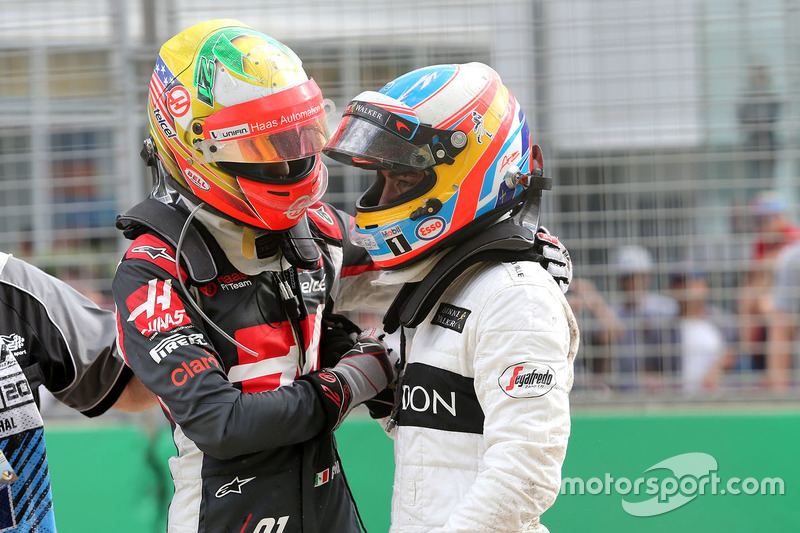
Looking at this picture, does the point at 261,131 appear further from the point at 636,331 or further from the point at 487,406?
the point at 636,331

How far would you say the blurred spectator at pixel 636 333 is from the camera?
3.70 m

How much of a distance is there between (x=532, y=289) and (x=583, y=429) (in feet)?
5.50

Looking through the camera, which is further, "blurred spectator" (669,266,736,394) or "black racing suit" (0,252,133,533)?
"blurred spectator" (669,266,736,394)

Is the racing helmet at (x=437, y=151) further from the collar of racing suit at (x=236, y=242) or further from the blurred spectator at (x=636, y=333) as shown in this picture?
the blurred spectator at (x=636, y=333)

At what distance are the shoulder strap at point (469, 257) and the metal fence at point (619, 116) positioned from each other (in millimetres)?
1524

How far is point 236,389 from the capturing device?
2148mm

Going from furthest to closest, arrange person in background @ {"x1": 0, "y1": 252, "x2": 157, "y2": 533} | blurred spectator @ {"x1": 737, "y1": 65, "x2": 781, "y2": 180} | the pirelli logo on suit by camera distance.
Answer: blurred spectator @ {"x1": 737, "y1": 65, "x2": 781, "y2": 180}, person in background @ {"x1": 0, "y1": 252, "x2": 157, "y2": 533}, the pirelli logo on suit

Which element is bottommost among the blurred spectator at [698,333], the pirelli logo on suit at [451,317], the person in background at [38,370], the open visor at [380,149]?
the blurred spectator at [698,333]

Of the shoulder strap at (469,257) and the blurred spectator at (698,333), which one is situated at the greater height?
the shoulder strap at (469,257)

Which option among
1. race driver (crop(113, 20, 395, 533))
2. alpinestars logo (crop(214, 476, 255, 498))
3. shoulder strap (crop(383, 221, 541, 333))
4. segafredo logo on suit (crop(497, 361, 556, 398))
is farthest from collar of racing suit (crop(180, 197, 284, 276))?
segafredo logo on suit (crop(497, 361, 556, 398))

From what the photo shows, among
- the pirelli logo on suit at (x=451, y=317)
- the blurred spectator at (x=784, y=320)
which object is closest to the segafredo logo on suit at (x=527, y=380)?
the pirelli logo on suit at (x=451, y=317)

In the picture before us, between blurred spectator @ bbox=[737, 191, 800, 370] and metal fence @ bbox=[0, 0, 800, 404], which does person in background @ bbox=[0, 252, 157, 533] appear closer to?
metal fence @ bbox=[0, 0, 800, 404]

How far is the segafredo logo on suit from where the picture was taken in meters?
1.92

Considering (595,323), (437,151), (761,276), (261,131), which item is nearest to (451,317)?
(437,151)
